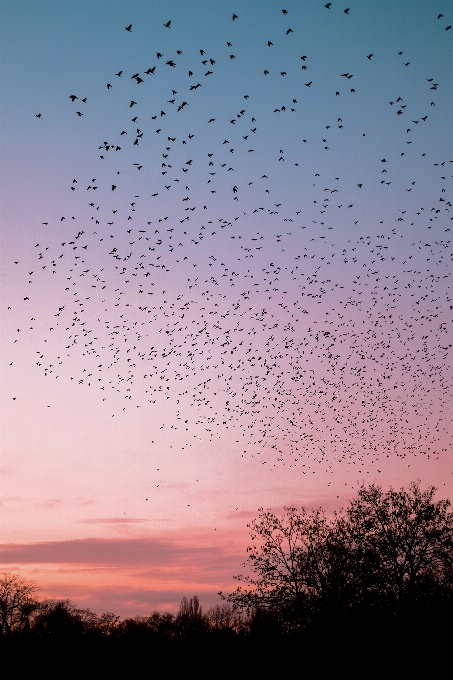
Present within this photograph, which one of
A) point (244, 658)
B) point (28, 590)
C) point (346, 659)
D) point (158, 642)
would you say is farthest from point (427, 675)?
point (28, 590)

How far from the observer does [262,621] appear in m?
45.3

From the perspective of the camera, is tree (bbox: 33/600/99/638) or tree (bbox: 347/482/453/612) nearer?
tree (bbox: 347/482/453/612)

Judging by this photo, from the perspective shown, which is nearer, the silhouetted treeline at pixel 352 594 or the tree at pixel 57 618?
the silhouetted treeline at pixel 352 594

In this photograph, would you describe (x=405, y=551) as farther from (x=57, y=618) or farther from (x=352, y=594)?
(x=57, y=618)

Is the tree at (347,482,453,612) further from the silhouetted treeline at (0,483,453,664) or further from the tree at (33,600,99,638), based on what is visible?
the tree at (33,600,99,638)

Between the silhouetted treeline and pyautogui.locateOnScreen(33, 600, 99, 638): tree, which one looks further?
pyautogui.locateOnScreen(33, 600, 99, 638): tree

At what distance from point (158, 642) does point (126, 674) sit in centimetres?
428

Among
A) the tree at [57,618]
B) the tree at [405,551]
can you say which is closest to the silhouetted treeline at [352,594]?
the tree at [405,551]

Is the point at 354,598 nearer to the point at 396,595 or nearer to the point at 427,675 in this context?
the point at 396,595

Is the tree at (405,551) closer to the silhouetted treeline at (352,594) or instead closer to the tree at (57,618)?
the silhouetted treeline at (352,594)

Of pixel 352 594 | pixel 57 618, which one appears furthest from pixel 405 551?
pixel 57 618

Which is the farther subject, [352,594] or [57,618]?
[57,618]

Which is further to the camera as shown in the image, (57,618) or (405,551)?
(57,618)

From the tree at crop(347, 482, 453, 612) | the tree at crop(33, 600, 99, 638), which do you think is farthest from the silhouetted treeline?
the tree at crop(33, 600, 99, 638)
